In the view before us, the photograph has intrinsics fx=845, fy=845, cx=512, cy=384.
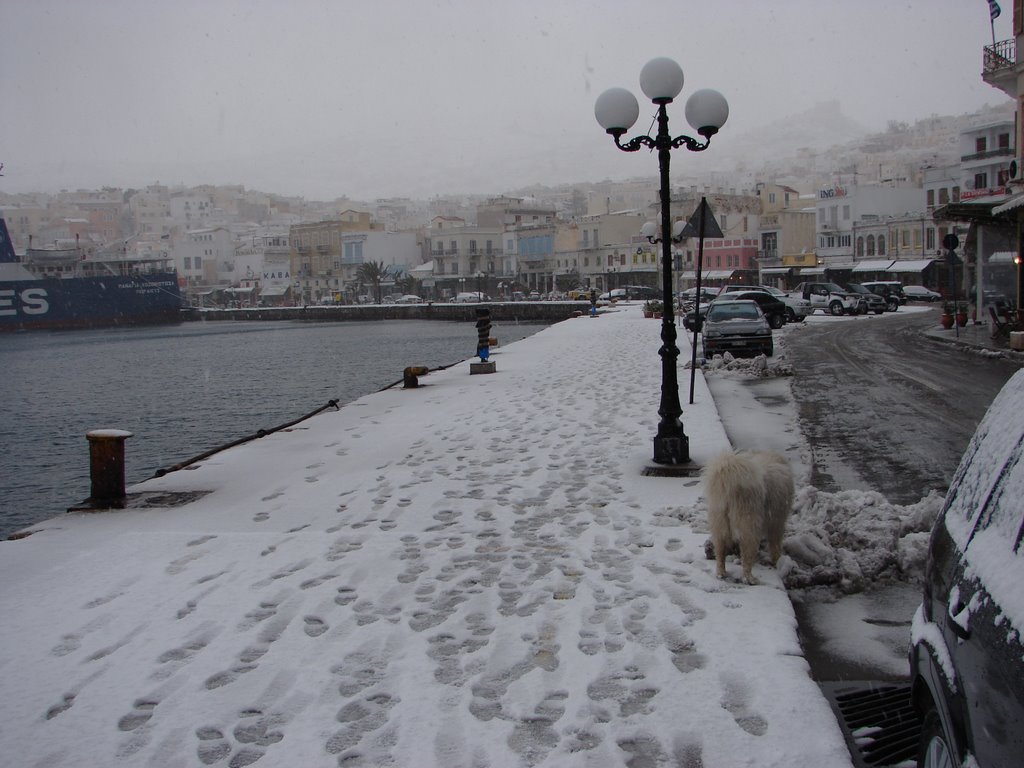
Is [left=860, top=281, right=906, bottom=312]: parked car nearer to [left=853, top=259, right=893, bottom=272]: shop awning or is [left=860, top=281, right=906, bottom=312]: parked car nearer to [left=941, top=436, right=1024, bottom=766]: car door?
[left=853, top=259, right=893, bottom=272]: shop awning

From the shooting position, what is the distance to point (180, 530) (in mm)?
7141

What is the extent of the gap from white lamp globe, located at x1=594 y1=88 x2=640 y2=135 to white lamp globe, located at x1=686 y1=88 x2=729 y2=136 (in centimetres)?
59

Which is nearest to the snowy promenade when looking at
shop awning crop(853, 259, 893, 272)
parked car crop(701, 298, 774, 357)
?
parked car crop(701, 298, 774, 357)

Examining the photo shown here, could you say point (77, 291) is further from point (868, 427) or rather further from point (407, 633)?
point (407, 633)

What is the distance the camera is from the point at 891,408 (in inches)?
511

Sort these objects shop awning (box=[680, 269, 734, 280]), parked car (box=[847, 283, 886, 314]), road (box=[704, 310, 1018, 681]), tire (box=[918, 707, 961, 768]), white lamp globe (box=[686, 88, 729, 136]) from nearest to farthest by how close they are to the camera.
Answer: tire (box=[918, 707, 961, 768]) < road (box=[704, 310, 1018, 681]) < white lamp globe (box=[686, 88, 729, 136]) < parked car (box=[847, 283, 886, 314]) < shop awning (box=[680, 269, 734, 280])

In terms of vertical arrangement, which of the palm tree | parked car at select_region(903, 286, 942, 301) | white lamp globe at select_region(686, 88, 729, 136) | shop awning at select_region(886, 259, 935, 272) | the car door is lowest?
the car door

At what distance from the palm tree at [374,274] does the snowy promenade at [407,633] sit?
105268 millimetres

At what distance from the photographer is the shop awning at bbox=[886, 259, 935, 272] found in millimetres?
61844

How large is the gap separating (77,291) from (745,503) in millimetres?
105989

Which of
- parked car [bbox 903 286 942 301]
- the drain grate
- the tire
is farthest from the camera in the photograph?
parked car [bbox 903 286 942 301]

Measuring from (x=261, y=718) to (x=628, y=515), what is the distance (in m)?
3.76

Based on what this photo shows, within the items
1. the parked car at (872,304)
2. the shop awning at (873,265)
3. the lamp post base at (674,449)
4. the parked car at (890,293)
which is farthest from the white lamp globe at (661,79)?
the shop awning at (873,265)

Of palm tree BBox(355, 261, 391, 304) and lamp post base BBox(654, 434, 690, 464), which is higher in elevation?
palm tree BBox(355, 261, 391, 304)
